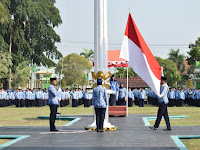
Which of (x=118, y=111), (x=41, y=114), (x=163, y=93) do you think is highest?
(x=163, y=93)

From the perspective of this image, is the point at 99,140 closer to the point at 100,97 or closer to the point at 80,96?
the point at 100,97

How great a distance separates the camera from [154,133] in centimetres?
1359

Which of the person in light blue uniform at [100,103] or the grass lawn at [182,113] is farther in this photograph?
the grass lawn at [182,113]

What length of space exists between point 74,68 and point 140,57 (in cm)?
6894

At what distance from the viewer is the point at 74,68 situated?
83562 mm

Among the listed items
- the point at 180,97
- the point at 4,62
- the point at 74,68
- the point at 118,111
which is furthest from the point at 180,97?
the point at 74,68

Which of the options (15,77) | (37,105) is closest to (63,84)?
(15,77)

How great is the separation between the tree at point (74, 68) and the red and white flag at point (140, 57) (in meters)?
66.4

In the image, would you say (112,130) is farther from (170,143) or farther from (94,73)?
(170,143)

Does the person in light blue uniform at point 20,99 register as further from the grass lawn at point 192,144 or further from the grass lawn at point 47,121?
the grass lawn at point 192,144

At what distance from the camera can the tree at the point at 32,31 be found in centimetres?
4866

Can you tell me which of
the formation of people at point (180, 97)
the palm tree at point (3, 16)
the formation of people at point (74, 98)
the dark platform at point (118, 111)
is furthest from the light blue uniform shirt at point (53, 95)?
the palm tree at point (3, 16)

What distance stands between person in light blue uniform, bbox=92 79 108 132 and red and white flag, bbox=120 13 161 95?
146 cm

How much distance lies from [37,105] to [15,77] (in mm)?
12780
